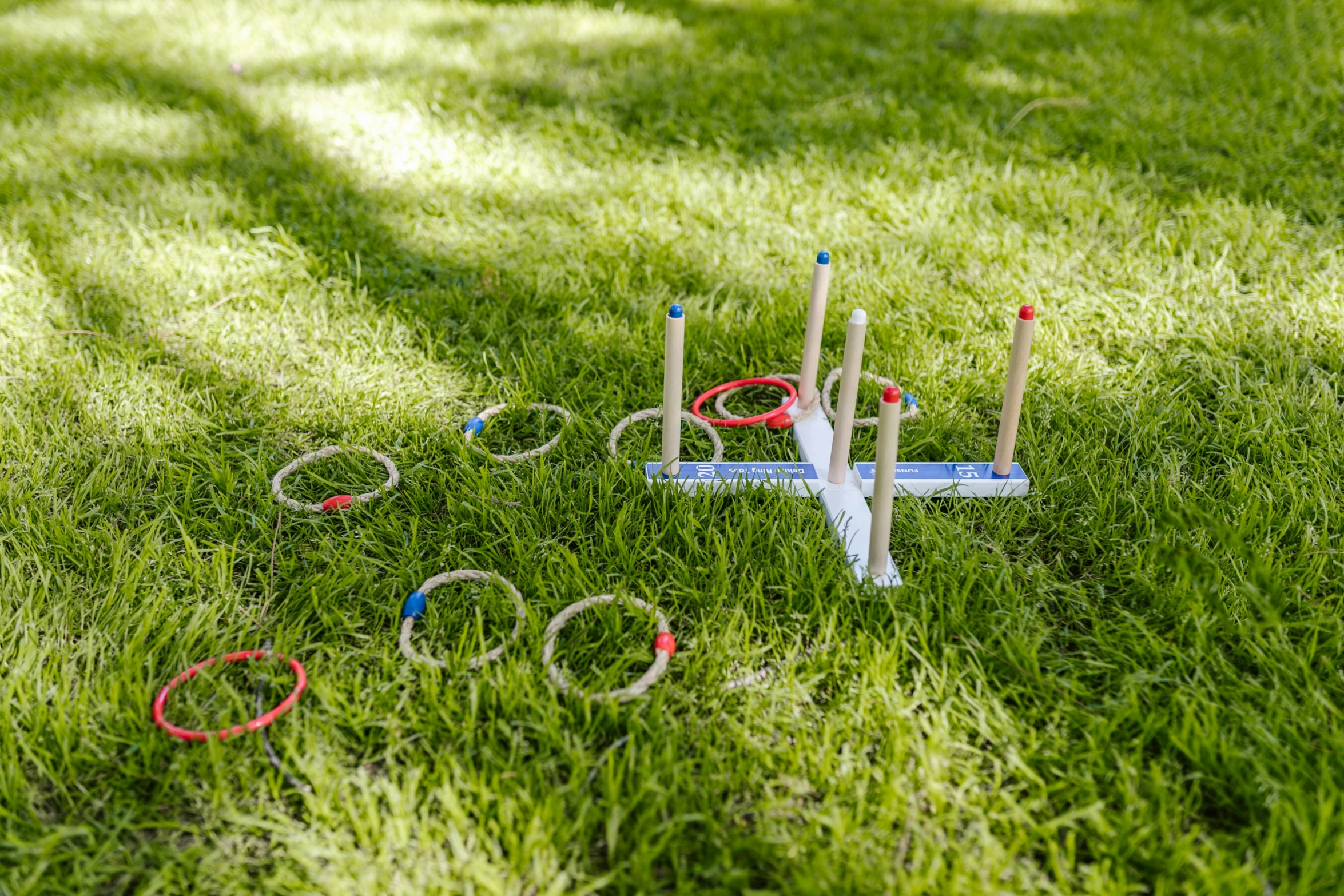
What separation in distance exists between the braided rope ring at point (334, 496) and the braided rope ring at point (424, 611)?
0.36 metres

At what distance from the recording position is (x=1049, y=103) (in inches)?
180

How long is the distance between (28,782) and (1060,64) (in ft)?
17.2

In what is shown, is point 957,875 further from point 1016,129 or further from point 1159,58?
point 1159,58

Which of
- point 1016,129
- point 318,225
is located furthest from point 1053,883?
point 1016,129

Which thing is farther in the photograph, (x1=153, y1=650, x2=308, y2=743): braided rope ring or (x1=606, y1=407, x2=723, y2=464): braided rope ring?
(x1=606, y1=407, x2=723, y2=464): braided rope ring

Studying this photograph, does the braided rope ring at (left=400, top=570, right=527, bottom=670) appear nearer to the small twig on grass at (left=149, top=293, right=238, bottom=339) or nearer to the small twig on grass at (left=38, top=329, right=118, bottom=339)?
the small twig on grass at (left=149, top=293, right=238, bottom=339)

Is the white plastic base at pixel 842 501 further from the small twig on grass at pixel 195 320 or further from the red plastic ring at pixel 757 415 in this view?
the small twig on grass at pixel 195 320

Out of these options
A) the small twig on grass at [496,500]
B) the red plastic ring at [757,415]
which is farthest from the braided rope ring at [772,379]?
the small twig on grass at [496,500]

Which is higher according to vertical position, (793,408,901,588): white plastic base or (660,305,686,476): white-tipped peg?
(660,305,686,476): white-tipped peg

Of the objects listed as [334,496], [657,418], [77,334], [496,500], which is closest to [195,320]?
[77,334]

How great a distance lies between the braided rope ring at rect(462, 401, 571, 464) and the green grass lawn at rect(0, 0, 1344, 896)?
45 mm

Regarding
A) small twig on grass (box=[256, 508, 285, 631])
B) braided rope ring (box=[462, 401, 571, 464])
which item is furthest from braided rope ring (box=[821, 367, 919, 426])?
small twig on grass (box=[256, 508, 285, 631])

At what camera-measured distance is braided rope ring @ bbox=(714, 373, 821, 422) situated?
265 centimetres

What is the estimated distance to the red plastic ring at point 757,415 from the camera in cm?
263
